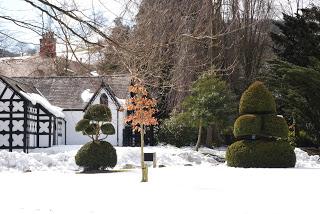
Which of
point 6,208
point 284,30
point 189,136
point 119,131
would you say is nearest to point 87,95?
point 119,131

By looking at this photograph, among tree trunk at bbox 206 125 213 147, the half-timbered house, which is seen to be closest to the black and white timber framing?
the half-timbered house

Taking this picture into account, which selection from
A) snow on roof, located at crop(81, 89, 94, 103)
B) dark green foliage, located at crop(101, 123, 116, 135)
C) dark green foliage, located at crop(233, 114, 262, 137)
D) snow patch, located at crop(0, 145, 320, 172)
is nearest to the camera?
dark green foliage, located at crop(233, 114, 262, 137)

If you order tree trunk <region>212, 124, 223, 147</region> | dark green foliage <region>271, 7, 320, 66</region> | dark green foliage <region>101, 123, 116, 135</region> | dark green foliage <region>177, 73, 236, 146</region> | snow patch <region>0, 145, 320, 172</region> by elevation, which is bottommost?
snow patch <region>0, 145, 320, 172</region>

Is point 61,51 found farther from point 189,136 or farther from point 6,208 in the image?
point 189,136

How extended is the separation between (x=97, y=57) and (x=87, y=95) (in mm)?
28455

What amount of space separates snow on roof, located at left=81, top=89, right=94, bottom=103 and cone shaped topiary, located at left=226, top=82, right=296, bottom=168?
15834 mm

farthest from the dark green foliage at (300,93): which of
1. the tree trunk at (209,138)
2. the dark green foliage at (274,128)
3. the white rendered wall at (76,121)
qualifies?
the white rendered wall at (76,121)

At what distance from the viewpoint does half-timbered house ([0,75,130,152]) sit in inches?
1277

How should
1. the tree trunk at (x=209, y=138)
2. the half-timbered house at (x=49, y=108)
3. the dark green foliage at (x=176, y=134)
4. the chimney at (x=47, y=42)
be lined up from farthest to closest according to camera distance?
the tree trunk at (x=209, y=138)
the dark green foliage at (x=176, y=134)
the half-timbered house at (x=49, y=108)
the chimney at (x=47, y=42)

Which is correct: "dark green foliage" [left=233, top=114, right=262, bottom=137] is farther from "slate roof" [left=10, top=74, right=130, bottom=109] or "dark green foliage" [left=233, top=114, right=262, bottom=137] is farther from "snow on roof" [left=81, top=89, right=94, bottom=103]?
"snow on roof" [left=81, top=89, right=94, bottom=103]

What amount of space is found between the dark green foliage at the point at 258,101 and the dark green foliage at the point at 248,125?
326 millimetres

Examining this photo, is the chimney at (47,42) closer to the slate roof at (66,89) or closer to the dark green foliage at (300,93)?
the dark green foliage at (300,93)

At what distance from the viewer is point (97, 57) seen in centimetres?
876

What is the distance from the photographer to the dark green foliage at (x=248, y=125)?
21.9 metres
